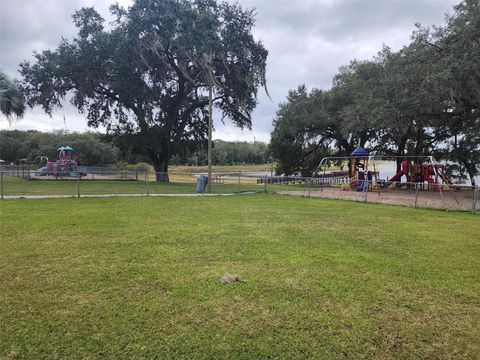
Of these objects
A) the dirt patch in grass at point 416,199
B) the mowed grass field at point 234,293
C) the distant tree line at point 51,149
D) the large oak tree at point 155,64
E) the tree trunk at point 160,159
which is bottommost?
the dirt patch in grass at point 416,199

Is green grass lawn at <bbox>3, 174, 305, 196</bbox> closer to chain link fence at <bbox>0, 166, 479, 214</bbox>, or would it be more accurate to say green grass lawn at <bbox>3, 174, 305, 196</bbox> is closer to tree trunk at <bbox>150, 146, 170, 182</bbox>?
chain link fence at <bbox>0, 166, 479, 214</bbox>

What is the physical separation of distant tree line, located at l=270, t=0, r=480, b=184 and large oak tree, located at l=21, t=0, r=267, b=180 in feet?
20.7

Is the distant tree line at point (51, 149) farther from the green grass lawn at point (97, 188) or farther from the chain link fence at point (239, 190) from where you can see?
the green grass lawn at point (97, 188)

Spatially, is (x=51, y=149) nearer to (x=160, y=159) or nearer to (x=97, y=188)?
(x=160, y=159)

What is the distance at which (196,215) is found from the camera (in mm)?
9922

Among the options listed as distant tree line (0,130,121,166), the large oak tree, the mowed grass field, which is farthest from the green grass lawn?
distant tree line (0,130,121,166)

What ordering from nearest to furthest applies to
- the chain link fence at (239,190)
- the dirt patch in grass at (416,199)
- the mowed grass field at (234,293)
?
the mowed grass field at (234,293) → the dirt patch in grass at (416,199) → the chain link fence at (239,190)

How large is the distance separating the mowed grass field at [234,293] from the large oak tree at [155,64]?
55.8ft

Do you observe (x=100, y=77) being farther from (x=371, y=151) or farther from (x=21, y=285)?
(x=21, y=285)

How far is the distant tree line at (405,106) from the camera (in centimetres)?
1524

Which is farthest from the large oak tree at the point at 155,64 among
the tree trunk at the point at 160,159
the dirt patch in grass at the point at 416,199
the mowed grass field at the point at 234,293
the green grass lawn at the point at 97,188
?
the mowed grass field at the point at 234,293

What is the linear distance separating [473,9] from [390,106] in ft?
16.5

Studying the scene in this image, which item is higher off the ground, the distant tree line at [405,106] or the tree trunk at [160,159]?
the distant tree line at [405,106]

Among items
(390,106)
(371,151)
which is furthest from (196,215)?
(371,151)
